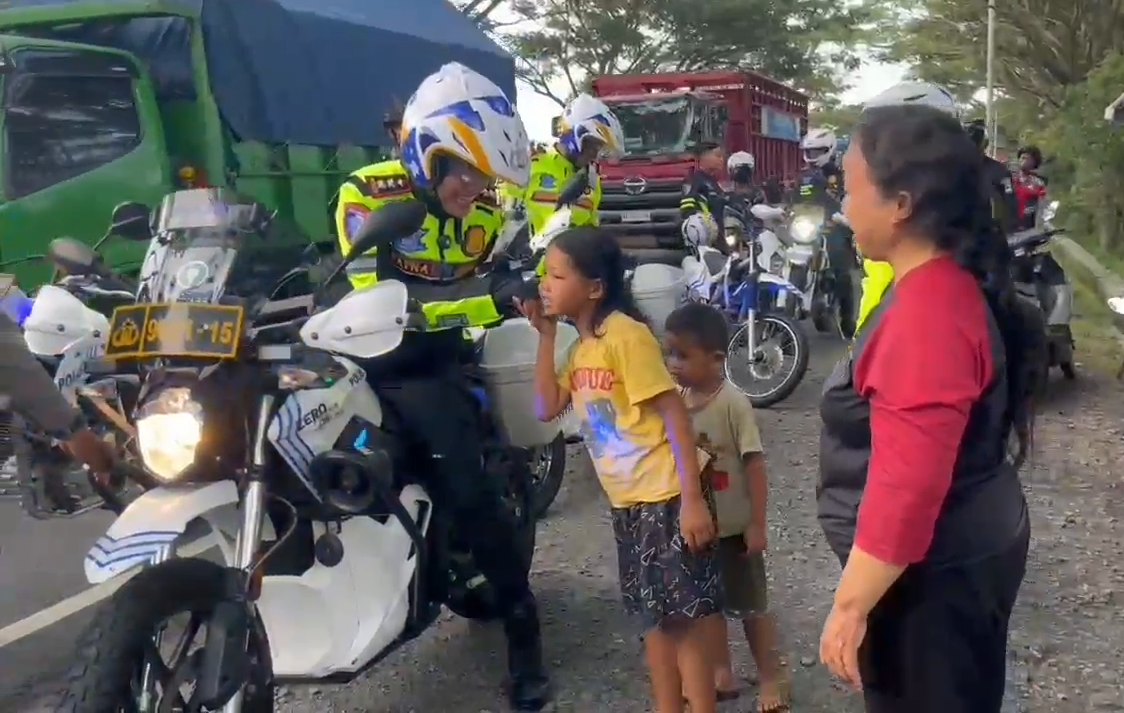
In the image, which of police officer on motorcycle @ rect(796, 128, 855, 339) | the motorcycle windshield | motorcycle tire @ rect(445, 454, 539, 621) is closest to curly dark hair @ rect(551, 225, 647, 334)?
the motorcycle windshield

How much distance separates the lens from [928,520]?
6.89 feet

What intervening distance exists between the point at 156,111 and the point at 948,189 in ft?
25.2

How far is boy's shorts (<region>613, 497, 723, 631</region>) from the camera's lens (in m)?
3.26

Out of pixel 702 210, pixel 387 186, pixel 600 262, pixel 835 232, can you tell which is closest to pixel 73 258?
pixel 387 186

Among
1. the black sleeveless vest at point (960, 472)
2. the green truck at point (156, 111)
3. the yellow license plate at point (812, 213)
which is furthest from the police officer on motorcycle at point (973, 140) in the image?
the green truck at point (156, 111)

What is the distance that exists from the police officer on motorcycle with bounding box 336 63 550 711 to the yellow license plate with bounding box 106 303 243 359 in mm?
784

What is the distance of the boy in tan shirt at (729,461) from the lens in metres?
3.61

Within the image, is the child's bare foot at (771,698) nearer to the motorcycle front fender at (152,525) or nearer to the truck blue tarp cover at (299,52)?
the motorcycle front fender at (152,525)

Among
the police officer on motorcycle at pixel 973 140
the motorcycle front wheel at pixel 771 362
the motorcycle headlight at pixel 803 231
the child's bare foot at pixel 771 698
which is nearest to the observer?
the police officer on motorcycle at pixel 973 140

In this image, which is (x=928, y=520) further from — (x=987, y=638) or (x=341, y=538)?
(x=341, y=538)

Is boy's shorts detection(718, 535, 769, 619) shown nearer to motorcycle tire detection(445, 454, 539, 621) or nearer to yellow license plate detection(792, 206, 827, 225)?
motorcycle tire detection(445, 454, 539, 621)

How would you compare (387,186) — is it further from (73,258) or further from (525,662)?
(525,662)

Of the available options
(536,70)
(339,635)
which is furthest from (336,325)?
(536,70)

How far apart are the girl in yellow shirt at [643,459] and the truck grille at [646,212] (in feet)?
40.1
